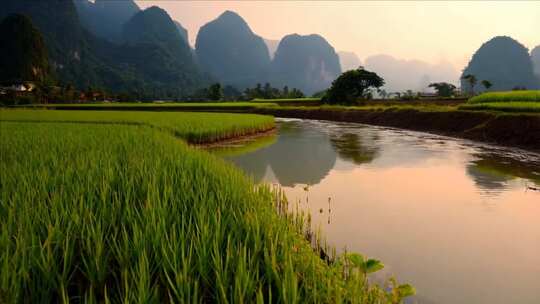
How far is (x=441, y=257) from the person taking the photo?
10.1 feet

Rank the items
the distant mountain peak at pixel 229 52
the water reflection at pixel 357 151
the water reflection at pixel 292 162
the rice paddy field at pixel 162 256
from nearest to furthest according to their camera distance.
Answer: the rice paddy field at pixel 162 256, the water reflection at pixel 292 162, the water reflection at pixel 357 151, the distant mountain peak at pixel 229 52

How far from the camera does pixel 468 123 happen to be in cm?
1389

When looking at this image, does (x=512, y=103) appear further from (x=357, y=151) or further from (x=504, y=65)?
(x=504, y=65)

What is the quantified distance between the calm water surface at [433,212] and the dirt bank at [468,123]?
1.79 m

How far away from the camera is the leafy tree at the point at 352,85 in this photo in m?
35.3

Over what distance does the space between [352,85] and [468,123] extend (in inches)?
872

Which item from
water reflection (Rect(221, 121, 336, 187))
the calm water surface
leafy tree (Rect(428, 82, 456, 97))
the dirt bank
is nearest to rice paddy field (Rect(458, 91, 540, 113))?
the dirt bank

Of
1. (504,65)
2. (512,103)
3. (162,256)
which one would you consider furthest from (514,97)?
(504,65)

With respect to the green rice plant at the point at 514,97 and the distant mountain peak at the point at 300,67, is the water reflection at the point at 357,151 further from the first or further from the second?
the distant mountain peak at the point at 300,67

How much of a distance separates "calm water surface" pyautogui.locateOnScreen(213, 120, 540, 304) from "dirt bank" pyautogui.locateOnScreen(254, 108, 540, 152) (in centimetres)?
179

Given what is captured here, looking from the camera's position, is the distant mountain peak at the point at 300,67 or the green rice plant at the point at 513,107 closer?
the green rice plant at the point at 513,107

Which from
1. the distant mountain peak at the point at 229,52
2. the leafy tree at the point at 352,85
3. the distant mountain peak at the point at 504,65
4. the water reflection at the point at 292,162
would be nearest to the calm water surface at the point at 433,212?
the water reflection at the point at 292,162

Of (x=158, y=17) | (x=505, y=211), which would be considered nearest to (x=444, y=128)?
(x=505, y=211)

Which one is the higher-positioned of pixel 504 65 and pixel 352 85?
pixel 504 65
